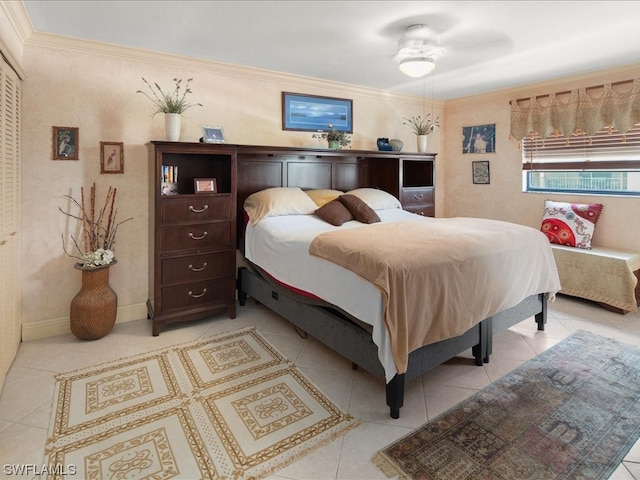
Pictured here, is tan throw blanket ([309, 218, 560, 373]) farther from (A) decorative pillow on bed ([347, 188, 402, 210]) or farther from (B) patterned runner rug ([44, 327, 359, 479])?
(A) decorative pillow on bed ([347, 188, 402, 210])

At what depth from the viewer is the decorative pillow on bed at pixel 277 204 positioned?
3.31m

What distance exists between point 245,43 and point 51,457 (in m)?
3.01

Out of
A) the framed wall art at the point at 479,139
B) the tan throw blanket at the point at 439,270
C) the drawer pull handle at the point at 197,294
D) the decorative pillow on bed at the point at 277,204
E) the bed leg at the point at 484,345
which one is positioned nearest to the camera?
the tan throw blanket at the point at 439,270

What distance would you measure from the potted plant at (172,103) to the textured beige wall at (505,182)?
11.7 ft

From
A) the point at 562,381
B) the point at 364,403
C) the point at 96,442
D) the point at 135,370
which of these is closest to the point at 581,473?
the point at 562,381

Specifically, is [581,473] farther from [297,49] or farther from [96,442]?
[297,49]

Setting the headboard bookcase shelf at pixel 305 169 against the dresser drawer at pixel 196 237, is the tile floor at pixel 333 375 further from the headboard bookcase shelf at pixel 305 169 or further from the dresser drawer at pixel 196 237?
the headboard bookcase shelf at pixel 305 169

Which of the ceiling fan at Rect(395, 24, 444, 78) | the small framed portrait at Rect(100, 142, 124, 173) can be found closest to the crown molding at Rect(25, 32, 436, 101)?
the small framed portrait at Rect(100, 142, 124, 173)

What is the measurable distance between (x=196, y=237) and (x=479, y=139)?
3.92 metres

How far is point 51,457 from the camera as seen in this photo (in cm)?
169

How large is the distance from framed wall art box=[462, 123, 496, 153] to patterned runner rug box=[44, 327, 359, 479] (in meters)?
3.93

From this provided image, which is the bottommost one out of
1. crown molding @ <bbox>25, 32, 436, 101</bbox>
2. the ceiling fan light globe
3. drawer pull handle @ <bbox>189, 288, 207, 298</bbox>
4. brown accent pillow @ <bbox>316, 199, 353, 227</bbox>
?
drawer pull handle @ <bbox>189, 288, 207, 298</bbox>

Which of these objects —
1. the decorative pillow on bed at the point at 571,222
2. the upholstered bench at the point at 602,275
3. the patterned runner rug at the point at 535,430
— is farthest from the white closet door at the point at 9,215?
the decorative pillow on bed at the point at 571,222

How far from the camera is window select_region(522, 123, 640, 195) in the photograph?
148 inches
